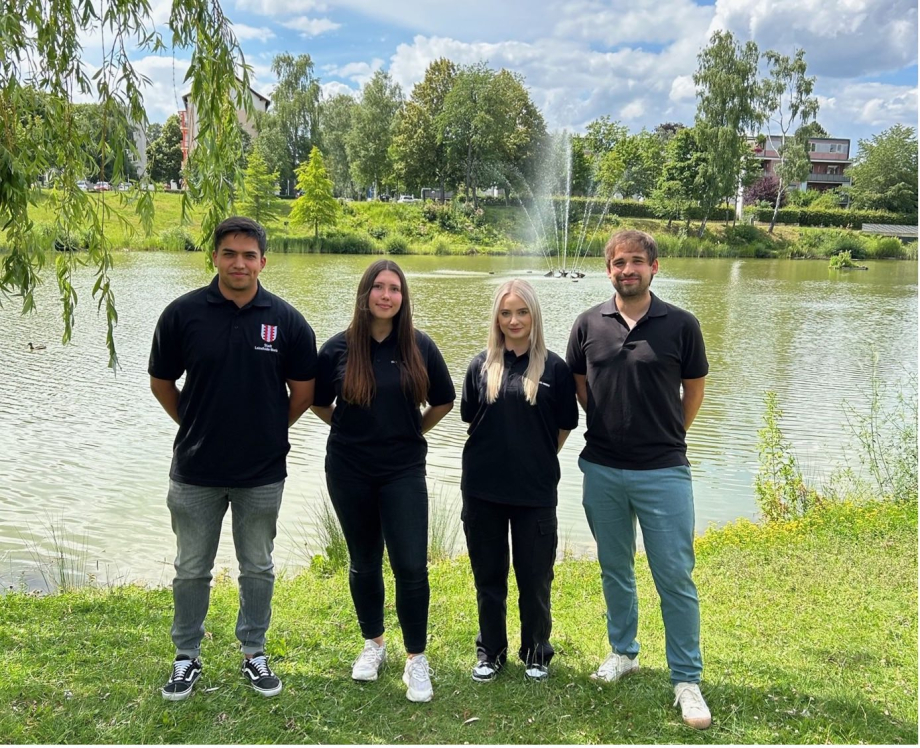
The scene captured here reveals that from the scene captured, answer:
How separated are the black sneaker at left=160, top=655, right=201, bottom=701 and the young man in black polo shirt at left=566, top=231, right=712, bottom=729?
1931mm

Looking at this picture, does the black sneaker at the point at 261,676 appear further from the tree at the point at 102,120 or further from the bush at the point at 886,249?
the bush at the point at 886,249

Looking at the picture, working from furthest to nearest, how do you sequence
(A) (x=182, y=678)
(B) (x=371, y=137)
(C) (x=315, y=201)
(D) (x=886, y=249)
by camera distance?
(B) (x=371, y=137), (D) (x=886, y=249), (C) (x=315, y=201), (A) (x=182, y=678)

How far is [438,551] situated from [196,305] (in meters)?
3.19

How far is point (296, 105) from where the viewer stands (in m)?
58.8

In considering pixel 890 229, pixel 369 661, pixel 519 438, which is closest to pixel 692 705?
pixel 519 438

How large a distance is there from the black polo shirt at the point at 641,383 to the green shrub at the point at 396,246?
1596 inches

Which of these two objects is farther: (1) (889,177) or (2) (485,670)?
(1) (889,177)

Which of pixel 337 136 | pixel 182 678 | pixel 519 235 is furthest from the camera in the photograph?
pixel 337 136

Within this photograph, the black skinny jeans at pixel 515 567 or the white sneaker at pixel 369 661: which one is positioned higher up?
the black skinny jeans at pixel 515 567

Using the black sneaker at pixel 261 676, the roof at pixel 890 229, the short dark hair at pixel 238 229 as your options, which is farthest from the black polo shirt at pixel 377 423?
the roof at pixel 890 229

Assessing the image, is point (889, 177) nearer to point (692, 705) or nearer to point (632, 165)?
point (632, 165)

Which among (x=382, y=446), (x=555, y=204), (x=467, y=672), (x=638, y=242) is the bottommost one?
(x=467, y=672)

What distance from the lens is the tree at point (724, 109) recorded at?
47.7 metres

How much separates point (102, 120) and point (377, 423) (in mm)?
2334
